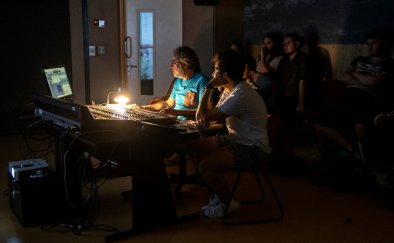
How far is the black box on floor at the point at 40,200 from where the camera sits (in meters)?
2.46

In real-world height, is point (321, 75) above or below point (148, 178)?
above

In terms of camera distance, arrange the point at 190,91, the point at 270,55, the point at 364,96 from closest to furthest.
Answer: the point at 190,91 < the point at 364,96 < the point at 270,55

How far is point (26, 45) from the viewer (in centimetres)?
534

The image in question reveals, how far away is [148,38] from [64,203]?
13.8ft

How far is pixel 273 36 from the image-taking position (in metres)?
4.85

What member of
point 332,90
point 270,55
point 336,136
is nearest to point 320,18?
point 270,55

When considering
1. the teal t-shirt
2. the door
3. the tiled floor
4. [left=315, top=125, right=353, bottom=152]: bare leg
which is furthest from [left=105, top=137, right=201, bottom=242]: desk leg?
the door

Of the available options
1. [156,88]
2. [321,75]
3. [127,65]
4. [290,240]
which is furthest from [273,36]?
[290,240]

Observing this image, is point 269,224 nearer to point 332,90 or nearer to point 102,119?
point 102,119

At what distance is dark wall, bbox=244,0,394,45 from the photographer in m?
3.87

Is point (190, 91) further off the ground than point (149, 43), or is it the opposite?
point (149, 43)

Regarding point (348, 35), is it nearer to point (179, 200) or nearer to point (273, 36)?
point (273, 36)

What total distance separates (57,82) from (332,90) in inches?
106

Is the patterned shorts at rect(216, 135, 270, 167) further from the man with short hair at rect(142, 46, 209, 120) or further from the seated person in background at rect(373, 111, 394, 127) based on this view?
the seated person in background at rect(373, 111, 394, 127)
